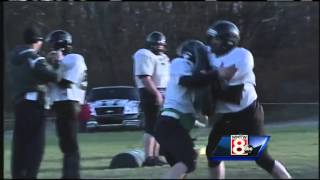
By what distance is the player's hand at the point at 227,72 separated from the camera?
528cm

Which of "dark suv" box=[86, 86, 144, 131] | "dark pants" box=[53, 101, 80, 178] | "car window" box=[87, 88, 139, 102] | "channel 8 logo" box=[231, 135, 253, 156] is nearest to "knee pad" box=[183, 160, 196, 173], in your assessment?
"channel 8 logo" box=[231, 135, 253, 156]

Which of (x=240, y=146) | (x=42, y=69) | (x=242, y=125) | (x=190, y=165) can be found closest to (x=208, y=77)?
(x=242, y=125)

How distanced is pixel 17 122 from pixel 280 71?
4.77 metres

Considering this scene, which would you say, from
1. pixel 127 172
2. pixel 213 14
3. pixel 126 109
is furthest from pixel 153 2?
pixel 127 172

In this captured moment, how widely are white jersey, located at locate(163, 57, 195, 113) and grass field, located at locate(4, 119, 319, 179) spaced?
0.66 m

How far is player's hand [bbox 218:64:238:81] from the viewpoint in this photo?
528 cm

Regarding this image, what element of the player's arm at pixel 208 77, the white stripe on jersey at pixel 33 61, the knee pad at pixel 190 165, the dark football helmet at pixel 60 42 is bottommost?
the knee pad at pixel 190 165

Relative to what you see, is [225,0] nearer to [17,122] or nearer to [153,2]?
[153,2]

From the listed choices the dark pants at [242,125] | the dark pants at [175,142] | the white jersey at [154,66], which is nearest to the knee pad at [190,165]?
the dark pants at [175,142]

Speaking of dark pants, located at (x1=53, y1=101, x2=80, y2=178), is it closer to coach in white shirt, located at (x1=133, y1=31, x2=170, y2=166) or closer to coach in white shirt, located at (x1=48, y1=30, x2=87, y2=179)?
coach in white shirt, located at (x1=48, y1=30, x2=87, y2=179)

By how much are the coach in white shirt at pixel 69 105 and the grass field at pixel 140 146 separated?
6.9 inches

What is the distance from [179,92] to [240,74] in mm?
514

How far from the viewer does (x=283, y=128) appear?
27.5 ft

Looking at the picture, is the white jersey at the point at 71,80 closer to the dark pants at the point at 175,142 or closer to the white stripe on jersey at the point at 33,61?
the white stripe on jersey at the point at 33,61
